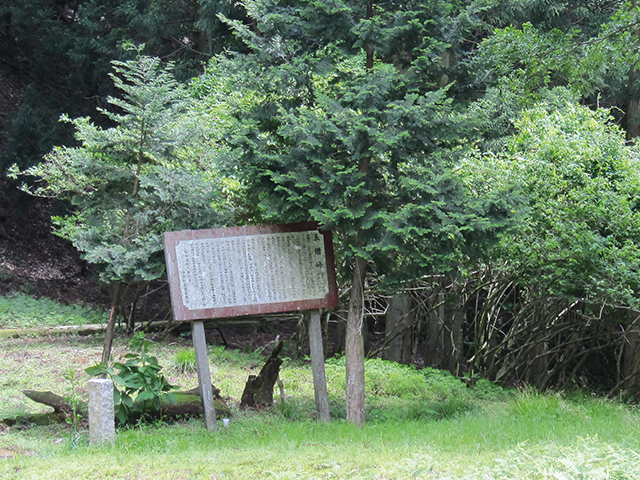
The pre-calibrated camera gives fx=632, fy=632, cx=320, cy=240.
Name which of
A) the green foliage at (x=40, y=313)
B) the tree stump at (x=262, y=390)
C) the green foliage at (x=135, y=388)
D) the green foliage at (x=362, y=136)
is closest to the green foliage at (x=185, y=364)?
the tree stump at (x=262, y=390)

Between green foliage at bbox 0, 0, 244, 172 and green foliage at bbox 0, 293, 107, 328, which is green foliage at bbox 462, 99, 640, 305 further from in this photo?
green foliage at bbox 0, 293, 107, 328

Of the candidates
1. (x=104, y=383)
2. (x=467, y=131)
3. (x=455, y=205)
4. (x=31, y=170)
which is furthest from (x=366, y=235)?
(x=31, y=170)

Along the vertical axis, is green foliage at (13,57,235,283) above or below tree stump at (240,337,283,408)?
above

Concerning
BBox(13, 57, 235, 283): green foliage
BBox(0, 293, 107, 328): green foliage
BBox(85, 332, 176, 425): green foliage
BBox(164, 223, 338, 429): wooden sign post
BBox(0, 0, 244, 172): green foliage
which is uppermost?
BBox(0, 0, 244, 172): green foliage

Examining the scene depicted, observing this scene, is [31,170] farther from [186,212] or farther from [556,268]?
[556,268]

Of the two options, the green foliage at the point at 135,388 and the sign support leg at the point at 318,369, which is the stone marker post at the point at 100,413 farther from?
the sign support leg at the point at 318,369

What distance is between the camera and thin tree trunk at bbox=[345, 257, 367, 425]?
6.71 m

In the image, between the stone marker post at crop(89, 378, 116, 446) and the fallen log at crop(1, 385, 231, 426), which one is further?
the fallen log at crop(1, 385, 231, 426)

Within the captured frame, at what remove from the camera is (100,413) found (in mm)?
5434

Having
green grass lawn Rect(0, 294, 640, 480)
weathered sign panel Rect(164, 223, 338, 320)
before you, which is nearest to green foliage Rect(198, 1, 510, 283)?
weathered sign panel Rect(164, 223, 338, 320)

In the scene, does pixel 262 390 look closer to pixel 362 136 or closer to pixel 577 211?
pixel 362 136

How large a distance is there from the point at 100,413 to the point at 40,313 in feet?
29.9

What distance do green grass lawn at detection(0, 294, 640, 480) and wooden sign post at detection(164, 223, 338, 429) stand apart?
0.74 meters

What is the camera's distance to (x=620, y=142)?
8008 millimetres
